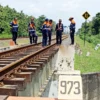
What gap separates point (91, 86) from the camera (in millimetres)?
15000

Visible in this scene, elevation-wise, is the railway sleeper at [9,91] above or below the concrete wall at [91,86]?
above

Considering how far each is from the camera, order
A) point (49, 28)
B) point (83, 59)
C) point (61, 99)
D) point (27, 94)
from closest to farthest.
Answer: point (61, 99), point (27, 94), point (49, 28), point (83, 59)

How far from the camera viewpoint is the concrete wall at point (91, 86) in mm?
14875

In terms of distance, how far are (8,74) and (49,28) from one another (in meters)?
11.9

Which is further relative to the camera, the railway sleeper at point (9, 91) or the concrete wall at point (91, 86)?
the concrete wall at point (91, 86)

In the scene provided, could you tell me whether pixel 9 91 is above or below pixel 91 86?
above

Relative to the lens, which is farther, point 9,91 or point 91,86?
point 91,86

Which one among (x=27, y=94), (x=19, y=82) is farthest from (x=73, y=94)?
(x=27, y=94)

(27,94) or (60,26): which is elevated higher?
(60,26)

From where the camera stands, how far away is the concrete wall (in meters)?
14.9

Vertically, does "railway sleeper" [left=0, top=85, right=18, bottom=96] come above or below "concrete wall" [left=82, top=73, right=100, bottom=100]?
above

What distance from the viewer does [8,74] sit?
601 cm

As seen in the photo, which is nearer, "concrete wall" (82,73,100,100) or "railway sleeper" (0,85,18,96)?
"railway sleeper" (0,85,18,96)

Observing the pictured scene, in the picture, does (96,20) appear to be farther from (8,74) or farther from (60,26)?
(8,74)
